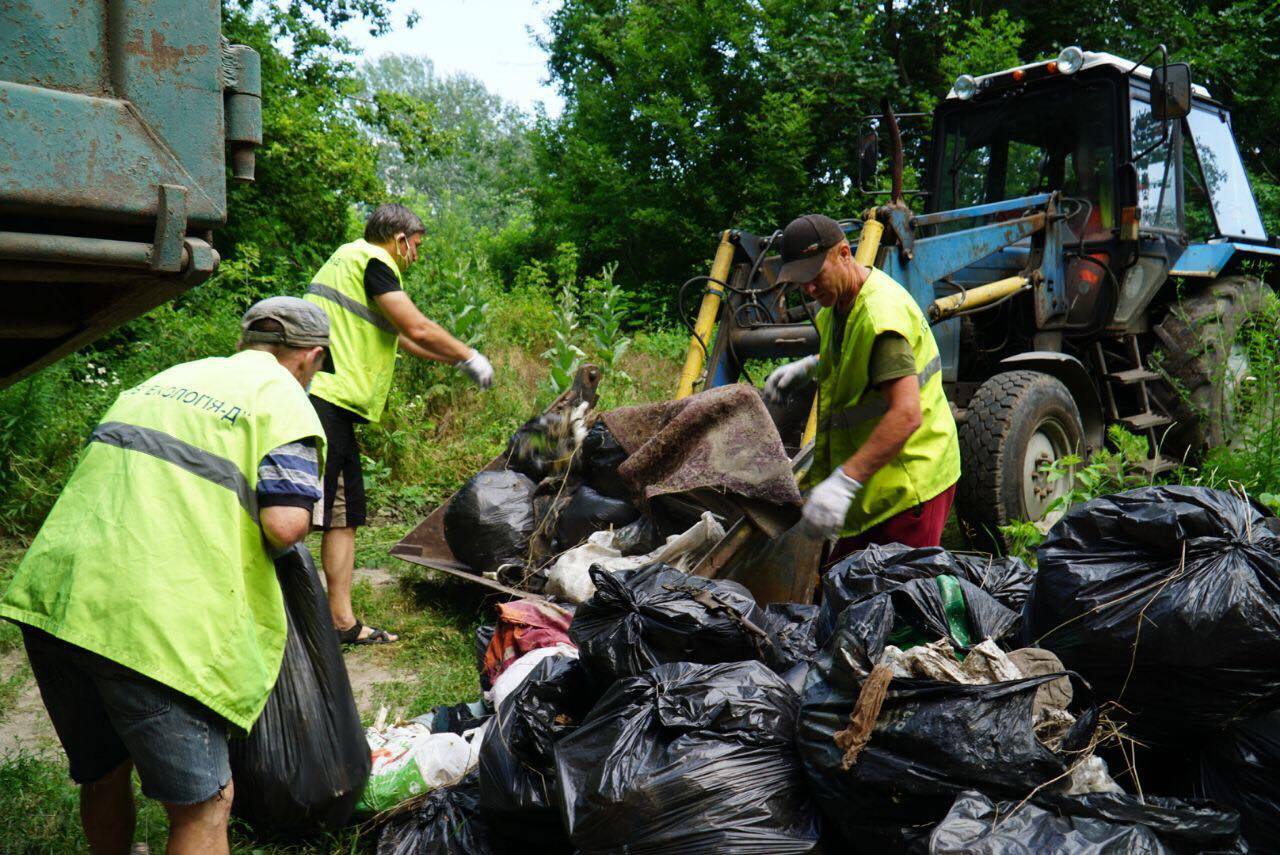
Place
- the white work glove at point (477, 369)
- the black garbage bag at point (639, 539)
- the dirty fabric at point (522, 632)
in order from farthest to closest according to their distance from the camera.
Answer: the white work glove at point (477, 369)
the black garbage bag at point (639, 539)
the dirty fabric at point (522, 632)

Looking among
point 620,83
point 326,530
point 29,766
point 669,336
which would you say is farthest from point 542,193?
point 29,766

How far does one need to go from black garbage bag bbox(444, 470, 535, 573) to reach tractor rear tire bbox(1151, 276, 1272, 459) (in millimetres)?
3647

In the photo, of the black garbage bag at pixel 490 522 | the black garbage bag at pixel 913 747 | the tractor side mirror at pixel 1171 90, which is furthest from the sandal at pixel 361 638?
the tractor side mirror at pixel 1171 90

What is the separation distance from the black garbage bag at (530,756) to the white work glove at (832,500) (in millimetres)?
904

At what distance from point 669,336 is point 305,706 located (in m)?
8.61

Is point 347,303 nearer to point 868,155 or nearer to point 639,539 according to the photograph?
point 639,539

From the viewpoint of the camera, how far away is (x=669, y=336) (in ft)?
35.3

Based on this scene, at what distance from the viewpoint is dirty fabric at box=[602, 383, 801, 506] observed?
3477 mm

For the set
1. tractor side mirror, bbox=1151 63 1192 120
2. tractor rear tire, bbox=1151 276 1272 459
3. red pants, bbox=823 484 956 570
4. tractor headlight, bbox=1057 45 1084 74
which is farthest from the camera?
tractor rear tire, bbox=1151 276 1272 459

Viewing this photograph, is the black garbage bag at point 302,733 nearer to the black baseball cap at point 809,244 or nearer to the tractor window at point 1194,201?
the black baseball cap at point 809,244

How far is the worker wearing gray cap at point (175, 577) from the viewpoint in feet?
6.48

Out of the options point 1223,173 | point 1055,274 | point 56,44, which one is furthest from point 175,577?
point 1223,173

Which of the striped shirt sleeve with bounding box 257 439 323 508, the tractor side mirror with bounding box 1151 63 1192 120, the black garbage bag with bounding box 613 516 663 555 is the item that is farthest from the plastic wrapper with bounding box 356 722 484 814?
the tractor side mirror with bounding box 1151 63 1192 120

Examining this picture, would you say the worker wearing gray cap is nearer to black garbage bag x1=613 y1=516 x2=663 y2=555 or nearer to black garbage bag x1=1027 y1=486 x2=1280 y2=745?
black garbage bag x1=1027 y1=486 x2=1280 y2=745
